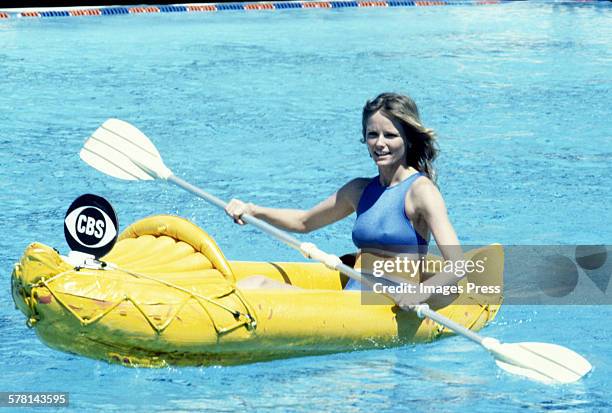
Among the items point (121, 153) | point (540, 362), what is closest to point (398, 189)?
point (540, 362)

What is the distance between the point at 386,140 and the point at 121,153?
56.7 inches

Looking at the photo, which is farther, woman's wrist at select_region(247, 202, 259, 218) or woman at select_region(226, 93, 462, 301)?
woman's wrist at select_region(247, 202, 259, 218)

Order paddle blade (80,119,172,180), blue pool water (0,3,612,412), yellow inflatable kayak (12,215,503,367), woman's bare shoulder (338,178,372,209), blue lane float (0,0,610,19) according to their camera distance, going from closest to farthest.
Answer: yellow inflatable kayak (12,215,503,367) < blue pool water (0,3,612,412) < woman's bare shoulder (338,178,372,209) < paddle blade (80,119,172,180) < blue lane float (0,0,610,19)

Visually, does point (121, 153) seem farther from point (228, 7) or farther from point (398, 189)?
point (228, 7)

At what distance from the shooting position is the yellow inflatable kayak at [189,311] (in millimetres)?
4086

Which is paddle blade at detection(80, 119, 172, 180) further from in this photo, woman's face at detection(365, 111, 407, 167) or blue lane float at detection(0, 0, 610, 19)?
blue lane float at detection(0, 0, 610, 19)

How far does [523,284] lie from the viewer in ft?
18.0

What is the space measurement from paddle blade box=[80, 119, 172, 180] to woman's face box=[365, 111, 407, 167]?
47.5 inches

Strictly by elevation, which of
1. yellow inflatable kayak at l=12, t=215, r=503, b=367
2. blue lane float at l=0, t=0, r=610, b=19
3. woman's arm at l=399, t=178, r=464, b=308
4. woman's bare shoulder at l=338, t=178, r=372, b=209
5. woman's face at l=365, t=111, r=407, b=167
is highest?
blue lane float at l=0, t=0, r=610, b=19

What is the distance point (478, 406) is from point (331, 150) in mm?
4083

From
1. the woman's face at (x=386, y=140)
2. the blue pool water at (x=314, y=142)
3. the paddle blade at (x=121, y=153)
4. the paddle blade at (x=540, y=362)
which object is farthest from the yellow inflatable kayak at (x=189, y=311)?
the paddle blade at (x=121, y=153)

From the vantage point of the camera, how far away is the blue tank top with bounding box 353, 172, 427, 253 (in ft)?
14.4

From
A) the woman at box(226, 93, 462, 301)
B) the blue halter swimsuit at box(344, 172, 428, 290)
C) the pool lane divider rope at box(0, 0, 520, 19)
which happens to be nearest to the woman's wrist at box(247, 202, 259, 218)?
the woman at box(226, 93, 462, 301)

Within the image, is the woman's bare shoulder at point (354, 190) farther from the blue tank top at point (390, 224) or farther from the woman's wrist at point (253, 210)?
the woman's wrist at point (253, 210)
